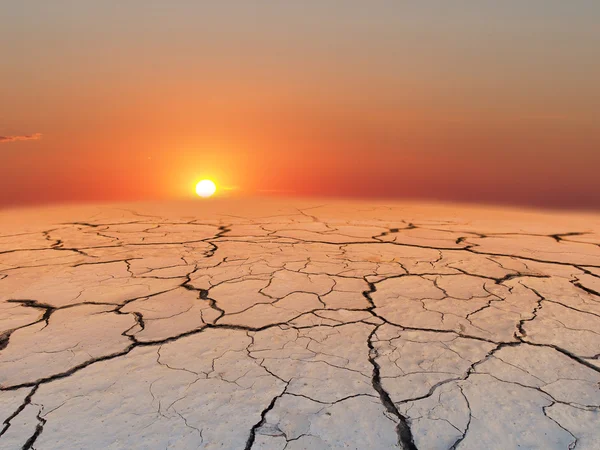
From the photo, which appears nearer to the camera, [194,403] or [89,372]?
[194,403]

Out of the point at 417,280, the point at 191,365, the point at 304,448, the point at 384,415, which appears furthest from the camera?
the point at 417,280

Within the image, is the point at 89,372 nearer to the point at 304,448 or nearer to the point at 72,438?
the point at 72,438

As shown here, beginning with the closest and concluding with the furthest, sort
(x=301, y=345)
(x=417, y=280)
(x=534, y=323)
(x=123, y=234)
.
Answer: (x=301, y=345)
(x=534, y=323)
(x=417, y=280)
(x=123, y=234)

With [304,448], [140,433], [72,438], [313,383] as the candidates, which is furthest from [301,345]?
[72,438]

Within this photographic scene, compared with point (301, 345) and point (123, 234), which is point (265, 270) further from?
point (123, 234)

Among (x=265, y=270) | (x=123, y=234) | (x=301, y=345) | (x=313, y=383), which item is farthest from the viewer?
(x=123, y=234)

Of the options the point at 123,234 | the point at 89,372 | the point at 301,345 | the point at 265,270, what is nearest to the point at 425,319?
the point at 301,345
